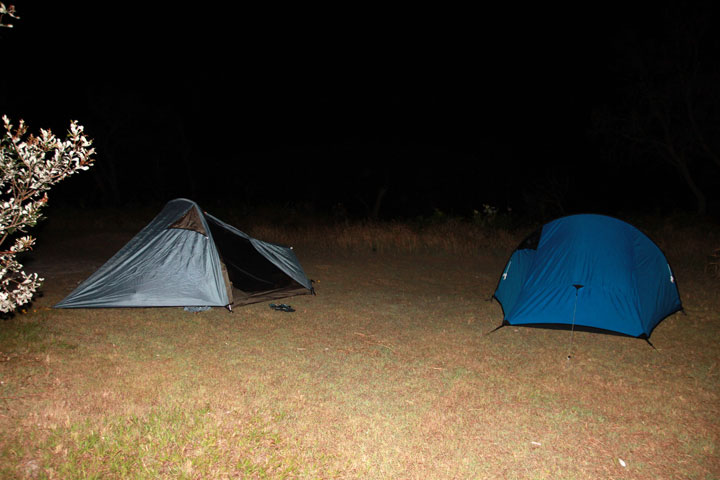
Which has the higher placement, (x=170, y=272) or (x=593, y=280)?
(x=170, y=272)

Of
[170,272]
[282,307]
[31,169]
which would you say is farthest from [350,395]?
[170,272]

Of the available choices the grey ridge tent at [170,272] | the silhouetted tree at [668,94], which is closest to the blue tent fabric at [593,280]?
the grey ridge tent at [170,272]

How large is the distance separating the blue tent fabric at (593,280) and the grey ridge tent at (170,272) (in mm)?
3946

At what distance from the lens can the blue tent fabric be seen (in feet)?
20.0

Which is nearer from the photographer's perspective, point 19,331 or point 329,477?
point 329,477

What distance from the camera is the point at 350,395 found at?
4496mm

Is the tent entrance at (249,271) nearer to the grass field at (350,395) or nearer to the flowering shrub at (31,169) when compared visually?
the grass field at (350,395)

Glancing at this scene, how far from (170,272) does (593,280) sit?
5.77m

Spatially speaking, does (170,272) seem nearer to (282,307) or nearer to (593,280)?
(282,307)

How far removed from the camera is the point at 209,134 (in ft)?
99.2

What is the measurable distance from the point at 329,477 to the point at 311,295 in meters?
5.07

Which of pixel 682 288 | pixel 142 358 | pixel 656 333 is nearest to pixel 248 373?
pixel 142 358

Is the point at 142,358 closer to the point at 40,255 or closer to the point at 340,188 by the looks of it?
the point at 40,255

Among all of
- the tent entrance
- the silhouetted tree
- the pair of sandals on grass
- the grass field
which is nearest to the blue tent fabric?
the grass field
